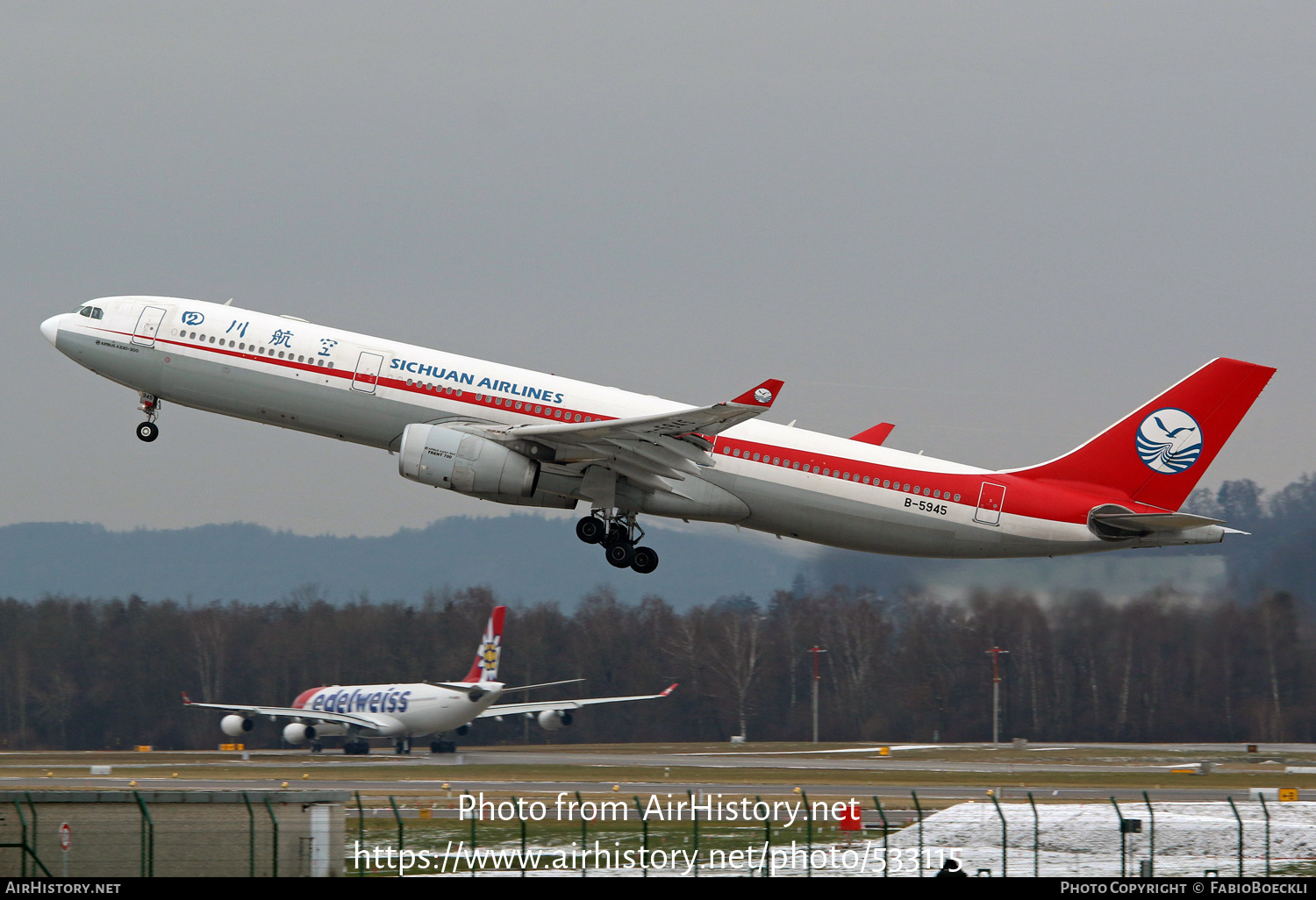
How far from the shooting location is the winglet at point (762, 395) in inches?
1205

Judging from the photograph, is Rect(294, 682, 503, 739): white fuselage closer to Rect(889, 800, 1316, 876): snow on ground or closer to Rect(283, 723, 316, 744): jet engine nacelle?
Rect(283, 723, 316, 744): jet engine nacelle

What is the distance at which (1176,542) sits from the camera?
117 ft

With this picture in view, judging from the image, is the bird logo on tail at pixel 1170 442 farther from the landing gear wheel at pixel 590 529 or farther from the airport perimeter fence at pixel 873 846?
the landing gear wheel at pixel 590 529

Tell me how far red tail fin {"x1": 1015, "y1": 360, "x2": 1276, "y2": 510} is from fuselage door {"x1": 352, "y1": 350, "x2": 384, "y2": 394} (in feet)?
54.1

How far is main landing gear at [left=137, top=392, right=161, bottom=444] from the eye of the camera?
3788 centimetres

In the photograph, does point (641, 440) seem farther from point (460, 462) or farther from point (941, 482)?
point (941, 482)

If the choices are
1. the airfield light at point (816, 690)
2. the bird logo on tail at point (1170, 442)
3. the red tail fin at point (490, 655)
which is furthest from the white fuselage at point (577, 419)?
the airfield light at point (816, 690)

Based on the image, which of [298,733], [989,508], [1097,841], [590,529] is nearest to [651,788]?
[590,529]

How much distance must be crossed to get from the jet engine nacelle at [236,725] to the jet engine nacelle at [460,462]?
39.5 meters

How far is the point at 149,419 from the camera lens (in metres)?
38.2

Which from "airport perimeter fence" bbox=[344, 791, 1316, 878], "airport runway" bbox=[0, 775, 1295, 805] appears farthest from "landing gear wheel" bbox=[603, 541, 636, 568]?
"airport perimeter fence" bbox=[344, 791, 1316, 878]

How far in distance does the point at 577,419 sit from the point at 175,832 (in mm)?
15224

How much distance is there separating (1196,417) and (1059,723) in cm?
3658
